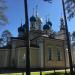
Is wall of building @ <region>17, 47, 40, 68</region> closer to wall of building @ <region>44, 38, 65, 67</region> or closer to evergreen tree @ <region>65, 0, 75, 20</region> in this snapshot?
wall of building @ <region>44, 38, 65, 67</region>

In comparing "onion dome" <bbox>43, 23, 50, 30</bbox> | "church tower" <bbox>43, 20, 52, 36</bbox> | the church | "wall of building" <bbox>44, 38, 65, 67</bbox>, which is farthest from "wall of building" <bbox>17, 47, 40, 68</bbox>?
"onion dome" <bbox>43, 23, 50, 30</bbox>

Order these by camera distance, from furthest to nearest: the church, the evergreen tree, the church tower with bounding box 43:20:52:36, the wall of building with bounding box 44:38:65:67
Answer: the church tower with bounding box 43:20:52:36, the wall of building with bounding box 44:38:65:67, the church, the evergreen tree

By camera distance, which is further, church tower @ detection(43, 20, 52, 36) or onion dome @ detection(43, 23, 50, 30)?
onion dome @ detection(43, 23, 50, 30)

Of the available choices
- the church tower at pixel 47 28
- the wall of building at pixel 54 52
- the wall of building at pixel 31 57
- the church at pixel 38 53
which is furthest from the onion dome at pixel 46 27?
the wall of building at pixel 31 57

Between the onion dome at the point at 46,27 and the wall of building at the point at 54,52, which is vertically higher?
the onion dome at the point at 46,27

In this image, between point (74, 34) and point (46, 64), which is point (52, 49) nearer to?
point (46, 64)

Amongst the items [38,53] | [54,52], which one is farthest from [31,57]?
[54,52]

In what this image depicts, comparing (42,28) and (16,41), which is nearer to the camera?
(16,41)

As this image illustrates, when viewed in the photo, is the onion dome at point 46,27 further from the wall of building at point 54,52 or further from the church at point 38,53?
the wall of building at point 54,52

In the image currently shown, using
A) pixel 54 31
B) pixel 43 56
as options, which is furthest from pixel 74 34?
pixel 54 31

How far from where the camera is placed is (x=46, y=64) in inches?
1468

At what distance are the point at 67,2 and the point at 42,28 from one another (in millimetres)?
32398

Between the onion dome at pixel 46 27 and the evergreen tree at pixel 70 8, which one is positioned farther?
the onion dome at pixel 46 27

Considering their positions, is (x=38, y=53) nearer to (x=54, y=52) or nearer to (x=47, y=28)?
(x=54, y=52)
